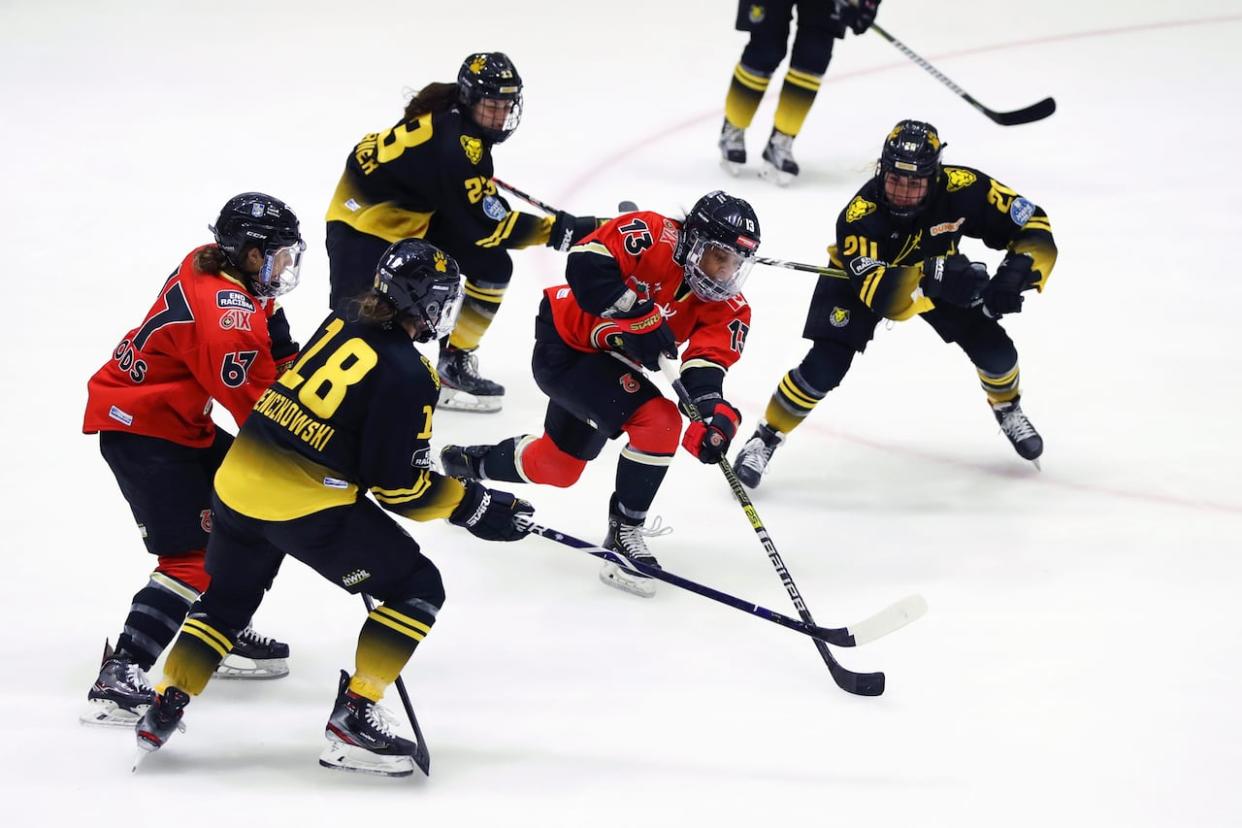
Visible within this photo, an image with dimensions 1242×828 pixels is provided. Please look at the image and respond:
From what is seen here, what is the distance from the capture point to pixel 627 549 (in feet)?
12.4

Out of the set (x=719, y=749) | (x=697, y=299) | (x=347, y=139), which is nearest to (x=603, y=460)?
(x=697, y=299)

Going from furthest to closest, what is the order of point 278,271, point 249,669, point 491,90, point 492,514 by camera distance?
1. point 491,90
2. point 249,669
3. point 278,271
4. point 492,514

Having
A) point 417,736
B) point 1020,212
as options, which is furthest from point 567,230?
point 417,736

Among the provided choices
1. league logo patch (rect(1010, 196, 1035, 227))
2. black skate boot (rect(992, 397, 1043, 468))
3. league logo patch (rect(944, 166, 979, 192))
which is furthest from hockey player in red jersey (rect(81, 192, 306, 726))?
black skate boot (rect(992, 397, 1043, 468))

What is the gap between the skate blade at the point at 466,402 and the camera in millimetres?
4688

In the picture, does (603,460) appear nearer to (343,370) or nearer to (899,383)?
(899,383)

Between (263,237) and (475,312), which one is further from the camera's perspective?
(475,312)

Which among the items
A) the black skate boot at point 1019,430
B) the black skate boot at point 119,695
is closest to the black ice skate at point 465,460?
the black skate boot at point 119,695

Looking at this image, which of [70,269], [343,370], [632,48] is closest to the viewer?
[343,370]

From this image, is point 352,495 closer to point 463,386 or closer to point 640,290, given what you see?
point 640,290

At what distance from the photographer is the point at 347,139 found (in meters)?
6.70

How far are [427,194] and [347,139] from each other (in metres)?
2.54

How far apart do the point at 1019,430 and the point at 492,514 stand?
1.92 m

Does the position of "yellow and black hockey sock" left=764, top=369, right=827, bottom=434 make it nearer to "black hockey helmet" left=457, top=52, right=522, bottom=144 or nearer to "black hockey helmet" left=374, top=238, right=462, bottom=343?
"black hockey helmet" left=457, top=52, right=522, bottom=144
